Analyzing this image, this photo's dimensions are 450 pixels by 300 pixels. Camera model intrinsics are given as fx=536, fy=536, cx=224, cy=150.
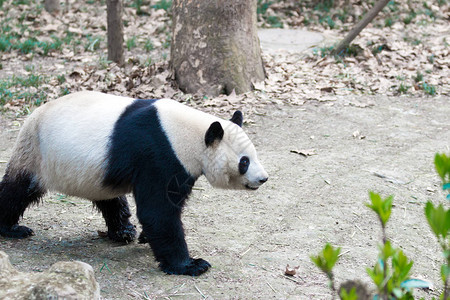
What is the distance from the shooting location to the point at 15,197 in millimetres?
3764

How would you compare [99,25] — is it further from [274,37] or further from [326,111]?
[326,111]

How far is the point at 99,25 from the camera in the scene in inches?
400

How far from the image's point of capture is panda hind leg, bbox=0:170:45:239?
147 inches

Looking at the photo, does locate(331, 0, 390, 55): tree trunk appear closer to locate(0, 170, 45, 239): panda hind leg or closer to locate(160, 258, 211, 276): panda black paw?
locate(160, 258, 211, 276): panda black paw

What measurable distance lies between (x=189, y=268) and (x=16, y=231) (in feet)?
4.60

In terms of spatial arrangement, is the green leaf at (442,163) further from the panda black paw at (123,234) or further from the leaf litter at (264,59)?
the leaf litter at (264,59)

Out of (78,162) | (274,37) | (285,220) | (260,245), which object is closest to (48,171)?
(78,162)

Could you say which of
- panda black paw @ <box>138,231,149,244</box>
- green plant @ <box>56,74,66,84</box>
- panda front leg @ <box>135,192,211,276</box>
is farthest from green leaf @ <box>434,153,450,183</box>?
green plant @ <box>56,74,66,84</box>

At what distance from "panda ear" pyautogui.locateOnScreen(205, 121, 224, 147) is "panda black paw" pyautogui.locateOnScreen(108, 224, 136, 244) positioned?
1.11 m

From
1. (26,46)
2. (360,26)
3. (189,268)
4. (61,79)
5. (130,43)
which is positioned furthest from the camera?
(130,43)

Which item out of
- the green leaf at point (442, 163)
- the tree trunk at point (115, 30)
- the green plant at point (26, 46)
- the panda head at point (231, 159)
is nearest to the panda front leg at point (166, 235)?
the panda head at point (231, 159)

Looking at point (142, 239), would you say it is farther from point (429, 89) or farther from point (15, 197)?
point (429, 89)

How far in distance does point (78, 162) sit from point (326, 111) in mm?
3894

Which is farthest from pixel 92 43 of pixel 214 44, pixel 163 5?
pixel 214 44
